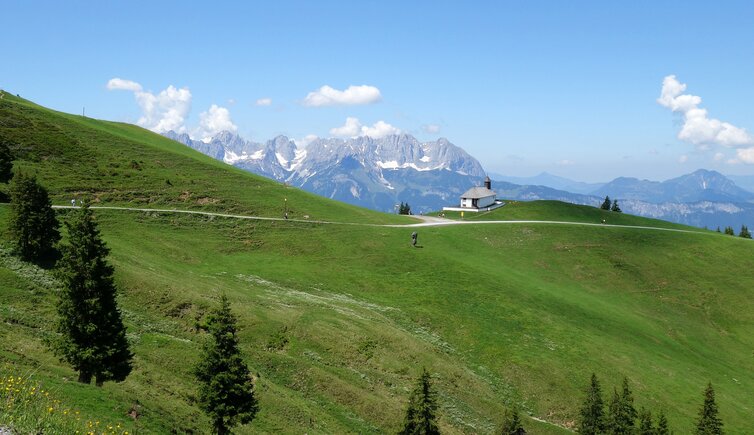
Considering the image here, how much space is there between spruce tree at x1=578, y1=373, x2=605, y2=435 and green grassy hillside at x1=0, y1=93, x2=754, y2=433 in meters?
3.64

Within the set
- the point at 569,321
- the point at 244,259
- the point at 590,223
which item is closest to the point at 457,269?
the point at 569,321

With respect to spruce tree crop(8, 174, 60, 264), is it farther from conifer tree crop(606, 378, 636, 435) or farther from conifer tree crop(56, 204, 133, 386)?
conifer tree crop(606, 378, 636, 435)

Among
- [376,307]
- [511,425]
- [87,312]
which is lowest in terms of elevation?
[511,425]

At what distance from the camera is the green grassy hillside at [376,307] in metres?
39.0

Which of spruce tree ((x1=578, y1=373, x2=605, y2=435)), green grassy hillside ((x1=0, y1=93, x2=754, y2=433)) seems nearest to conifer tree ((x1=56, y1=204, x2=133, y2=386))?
green grassy hillside ((x1=0, y1=93, x2=754, y2=433))

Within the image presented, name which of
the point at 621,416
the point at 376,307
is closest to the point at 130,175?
the point at 376,307

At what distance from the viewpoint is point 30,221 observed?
46.3m

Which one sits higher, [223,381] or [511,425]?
[223,381]

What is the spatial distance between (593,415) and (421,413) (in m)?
20.5

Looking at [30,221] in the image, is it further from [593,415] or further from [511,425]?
[593,415]

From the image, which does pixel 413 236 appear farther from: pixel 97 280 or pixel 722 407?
pixel 97 280

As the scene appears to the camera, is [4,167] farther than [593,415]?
Yes

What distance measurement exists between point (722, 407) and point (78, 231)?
69.0 meters

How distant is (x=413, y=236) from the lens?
283 ft
